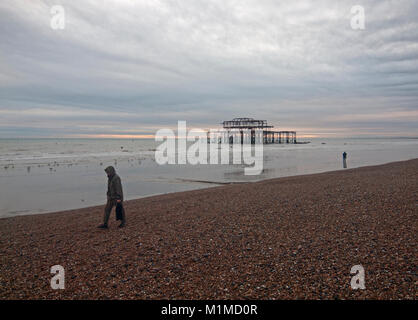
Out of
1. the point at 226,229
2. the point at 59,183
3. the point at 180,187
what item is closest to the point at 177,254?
the point at 226,229

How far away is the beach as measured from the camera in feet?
15.3

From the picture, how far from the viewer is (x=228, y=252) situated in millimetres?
6129

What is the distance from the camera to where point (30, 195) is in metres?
16.3

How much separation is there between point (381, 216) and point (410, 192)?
3.91 metres

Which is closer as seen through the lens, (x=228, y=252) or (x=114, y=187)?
(x=228, y=252)

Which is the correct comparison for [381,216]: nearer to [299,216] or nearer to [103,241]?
[299,216]

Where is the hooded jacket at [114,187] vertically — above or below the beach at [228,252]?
above

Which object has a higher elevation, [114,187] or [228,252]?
[114,187]

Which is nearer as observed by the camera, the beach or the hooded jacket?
the beach

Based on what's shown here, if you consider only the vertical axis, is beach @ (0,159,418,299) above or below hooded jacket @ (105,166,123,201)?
below

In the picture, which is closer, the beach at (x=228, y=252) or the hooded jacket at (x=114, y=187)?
the beach at (x=228, y=252)

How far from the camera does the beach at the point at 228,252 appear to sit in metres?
4.67
